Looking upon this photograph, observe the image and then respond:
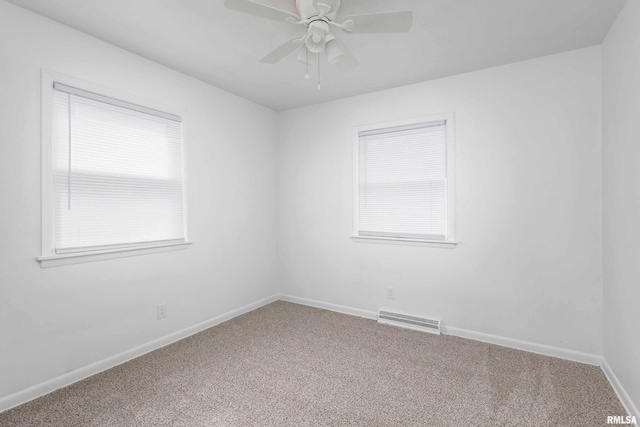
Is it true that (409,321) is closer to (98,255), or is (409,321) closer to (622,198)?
(622,198)

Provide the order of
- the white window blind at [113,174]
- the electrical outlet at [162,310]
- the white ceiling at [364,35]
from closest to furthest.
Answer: the white ceiling at [364,35] → the white window blind at [113,174] → the electrical outlet at [162,310]

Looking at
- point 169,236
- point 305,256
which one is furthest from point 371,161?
point 169,236

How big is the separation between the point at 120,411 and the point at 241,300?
5.82 ft

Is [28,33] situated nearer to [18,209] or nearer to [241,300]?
[18,209]

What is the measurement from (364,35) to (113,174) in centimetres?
221

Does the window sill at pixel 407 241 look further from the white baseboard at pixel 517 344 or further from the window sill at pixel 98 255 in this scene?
the window sill at pixel 98 255

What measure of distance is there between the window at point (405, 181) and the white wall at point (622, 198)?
3.68 ft

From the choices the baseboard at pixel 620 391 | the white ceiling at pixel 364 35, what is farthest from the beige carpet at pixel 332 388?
the white ceiling at pixel 364 35

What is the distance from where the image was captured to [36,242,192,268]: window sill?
7.07ft

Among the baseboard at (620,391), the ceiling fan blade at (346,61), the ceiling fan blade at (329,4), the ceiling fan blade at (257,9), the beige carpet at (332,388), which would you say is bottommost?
the beige carpet at (332,388)

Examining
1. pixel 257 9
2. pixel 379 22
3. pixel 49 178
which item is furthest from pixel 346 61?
pixel 49 178

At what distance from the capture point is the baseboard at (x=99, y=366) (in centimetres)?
199

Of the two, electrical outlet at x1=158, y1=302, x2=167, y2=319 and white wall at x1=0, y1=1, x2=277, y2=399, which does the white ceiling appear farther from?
electrical outlet at x1=158, y1=302, x2=167, y2=319

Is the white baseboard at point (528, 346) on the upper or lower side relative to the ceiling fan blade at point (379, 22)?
lower
